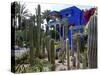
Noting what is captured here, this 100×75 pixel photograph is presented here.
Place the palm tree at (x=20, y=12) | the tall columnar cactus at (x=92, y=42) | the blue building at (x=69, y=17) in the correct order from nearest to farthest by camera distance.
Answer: the palm tree at (x=20, y=12) < the blue building at (x=69, y=17) < the tall columnar cactus at (x=92, y=42)

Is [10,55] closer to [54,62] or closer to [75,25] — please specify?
[54,62]

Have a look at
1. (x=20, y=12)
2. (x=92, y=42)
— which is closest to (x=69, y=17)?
(x=92, y=42)

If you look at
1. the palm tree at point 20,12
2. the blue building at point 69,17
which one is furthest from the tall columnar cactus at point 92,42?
the palm tree at point 20,12

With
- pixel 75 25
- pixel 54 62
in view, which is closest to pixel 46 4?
pixel 75 25

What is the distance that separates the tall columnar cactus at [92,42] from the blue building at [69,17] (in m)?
0.10

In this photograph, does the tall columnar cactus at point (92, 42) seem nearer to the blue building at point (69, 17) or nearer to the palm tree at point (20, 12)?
the blue building at point (69, 17)

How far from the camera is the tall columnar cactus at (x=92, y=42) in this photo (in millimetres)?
1983

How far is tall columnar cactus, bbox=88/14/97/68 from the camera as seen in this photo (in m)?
1.98

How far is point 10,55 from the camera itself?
173 cm

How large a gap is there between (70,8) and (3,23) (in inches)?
25.0

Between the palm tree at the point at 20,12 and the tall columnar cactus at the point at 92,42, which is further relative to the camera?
the tall columnar cactus at the point at 92,42

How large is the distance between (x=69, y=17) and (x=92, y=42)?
347mm

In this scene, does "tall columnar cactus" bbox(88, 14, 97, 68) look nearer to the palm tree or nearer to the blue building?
the blue building

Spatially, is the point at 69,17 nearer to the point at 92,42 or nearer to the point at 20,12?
the point at 92,42
